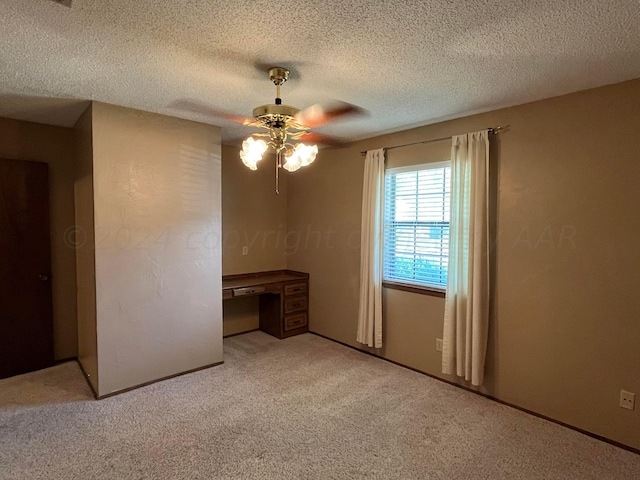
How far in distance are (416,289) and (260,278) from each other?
217 cm

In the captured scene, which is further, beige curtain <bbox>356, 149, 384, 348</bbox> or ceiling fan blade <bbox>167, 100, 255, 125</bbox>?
beige curtain <bbox>356, 149, 384, 348</bbox>

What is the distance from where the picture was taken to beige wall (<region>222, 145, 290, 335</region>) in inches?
181

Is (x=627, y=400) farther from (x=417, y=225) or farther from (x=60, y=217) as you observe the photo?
(x=60, y=217)

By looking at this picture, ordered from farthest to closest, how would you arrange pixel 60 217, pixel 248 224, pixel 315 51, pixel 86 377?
pixel 248 224 → pixel 60 217 → pixel 86 377 → pixel 315 51

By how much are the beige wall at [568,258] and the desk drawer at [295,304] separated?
1.92m

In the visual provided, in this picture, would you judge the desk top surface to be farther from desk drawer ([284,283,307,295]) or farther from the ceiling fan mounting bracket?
the ceiling fan mounting bracket

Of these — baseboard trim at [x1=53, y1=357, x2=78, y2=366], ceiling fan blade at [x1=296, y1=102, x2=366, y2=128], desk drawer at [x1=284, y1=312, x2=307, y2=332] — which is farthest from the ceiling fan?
baseboard trim at [x1=53, y1=357, x2=78, y2=366]

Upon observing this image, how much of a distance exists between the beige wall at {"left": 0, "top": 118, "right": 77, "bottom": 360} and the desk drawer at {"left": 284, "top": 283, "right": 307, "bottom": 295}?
7.89ft

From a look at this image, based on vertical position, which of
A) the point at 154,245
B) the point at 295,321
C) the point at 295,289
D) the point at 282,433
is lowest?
the point at 282,433

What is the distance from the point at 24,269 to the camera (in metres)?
3.44

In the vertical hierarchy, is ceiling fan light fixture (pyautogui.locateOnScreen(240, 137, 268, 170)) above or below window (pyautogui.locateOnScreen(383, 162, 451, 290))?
above

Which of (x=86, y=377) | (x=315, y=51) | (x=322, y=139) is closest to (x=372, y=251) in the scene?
(x=322, y=139)

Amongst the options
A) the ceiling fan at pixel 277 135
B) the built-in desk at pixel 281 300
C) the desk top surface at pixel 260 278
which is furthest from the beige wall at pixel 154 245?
the ceiling fan at pixel 277 135

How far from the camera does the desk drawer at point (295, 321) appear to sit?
4625 mm
